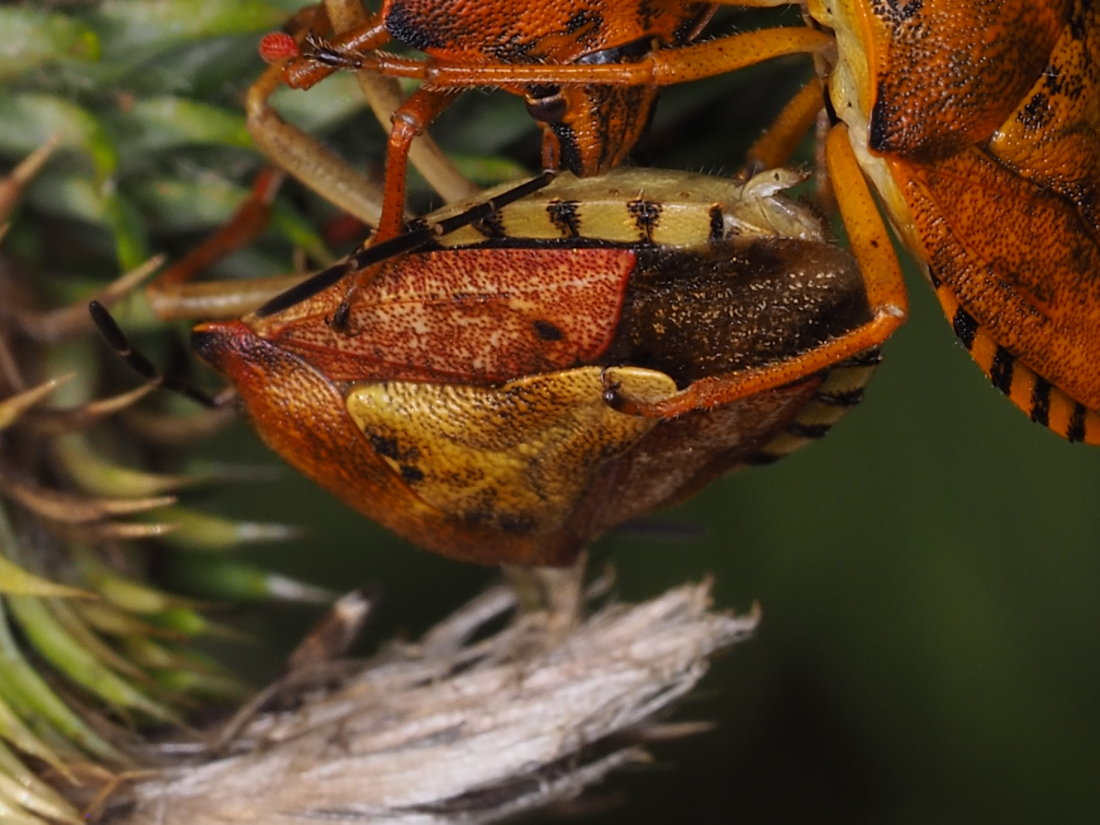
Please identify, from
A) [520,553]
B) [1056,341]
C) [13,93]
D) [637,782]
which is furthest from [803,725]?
[13,93]

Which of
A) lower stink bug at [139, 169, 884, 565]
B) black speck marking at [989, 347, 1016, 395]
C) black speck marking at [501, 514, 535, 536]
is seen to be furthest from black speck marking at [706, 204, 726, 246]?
black speck marking at [501, 514, 535, 536]

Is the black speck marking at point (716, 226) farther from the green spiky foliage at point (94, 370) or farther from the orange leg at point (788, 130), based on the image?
the green spiky foliage at point (94, 370)

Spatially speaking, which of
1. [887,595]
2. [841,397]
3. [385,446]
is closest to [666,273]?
[841,397]

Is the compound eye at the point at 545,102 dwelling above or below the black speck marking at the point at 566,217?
above

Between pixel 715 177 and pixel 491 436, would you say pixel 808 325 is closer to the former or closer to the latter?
pixel 715 177

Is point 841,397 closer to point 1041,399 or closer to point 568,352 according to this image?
point 1041,399

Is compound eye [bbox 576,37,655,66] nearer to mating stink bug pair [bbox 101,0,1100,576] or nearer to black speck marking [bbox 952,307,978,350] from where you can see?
mating stink bug pair [bbox 101,0,1100,576]

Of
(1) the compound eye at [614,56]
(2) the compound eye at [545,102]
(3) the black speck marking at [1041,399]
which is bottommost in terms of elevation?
(3) the black speck marking at [1041,399]

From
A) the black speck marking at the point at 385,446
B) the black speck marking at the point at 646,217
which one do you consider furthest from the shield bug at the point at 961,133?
the black speck marking at the point at 385,446
